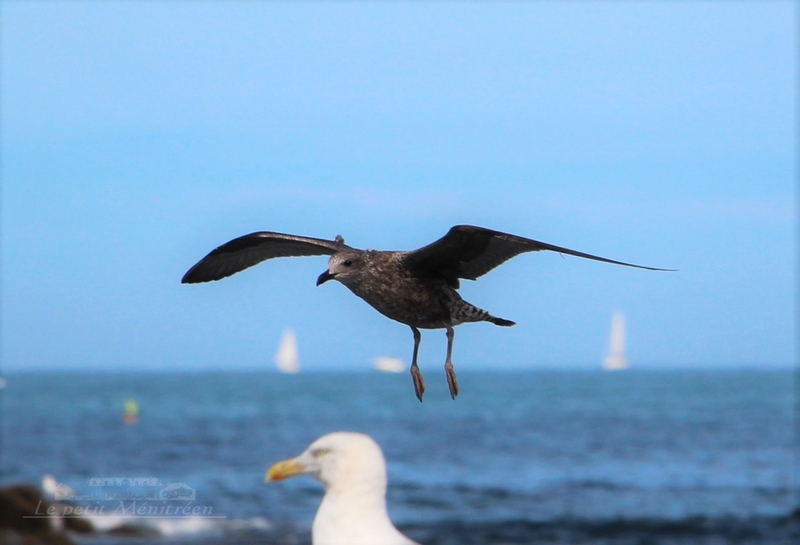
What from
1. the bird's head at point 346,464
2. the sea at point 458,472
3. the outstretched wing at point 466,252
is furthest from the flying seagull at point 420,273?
the sea at point 458,472

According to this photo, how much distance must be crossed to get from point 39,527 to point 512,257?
48.7 feet

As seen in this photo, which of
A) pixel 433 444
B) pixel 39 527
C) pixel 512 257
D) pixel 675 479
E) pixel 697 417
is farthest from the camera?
pixel 697 417

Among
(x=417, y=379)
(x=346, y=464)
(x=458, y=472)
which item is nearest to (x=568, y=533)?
(x=458, y=472)

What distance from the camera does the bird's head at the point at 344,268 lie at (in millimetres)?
5715

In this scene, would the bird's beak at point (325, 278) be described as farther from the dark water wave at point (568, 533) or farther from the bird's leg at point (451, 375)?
the dark water wave at point (568, 533)

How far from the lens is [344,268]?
5.73 m

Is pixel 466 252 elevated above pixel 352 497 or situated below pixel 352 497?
above

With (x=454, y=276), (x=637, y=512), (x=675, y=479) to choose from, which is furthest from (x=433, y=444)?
(x=454, y=276)

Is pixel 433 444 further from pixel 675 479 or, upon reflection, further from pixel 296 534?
pixel 296 534

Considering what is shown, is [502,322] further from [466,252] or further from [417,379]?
[417,379]

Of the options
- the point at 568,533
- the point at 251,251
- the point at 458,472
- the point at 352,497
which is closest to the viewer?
the point at 352,497

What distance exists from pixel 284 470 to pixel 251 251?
1.23m

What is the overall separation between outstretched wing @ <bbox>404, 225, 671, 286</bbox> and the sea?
14851 mm

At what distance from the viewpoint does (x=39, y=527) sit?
60.1ft
